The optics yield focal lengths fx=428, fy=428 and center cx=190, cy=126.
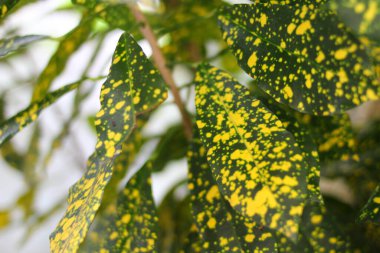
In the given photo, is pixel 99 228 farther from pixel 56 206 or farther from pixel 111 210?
pixel 56 206

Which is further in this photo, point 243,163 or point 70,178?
point 70,178

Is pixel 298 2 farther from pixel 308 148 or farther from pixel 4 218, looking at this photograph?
pixel 4 218

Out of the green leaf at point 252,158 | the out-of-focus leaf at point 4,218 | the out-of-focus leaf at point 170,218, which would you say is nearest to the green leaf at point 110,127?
the green leaf at point 252,158

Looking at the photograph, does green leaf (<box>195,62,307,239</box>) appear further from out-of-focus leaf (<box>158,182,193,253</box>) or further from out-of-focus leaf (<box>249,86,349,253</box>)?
out-of-focus leaf (<box>158,182,193,253</box>)

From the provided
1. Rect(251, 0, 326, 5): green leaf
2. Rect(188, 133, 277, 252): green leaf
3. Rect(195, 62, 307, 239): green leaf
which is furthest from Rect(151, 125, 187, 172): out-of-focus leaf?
Rect(251, 0, 326, 5): green leaf

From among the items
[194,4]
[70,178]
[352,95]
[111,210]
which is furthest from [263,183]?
[70,178]

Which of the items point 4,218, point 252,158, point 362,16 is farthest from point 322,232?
point 4,218

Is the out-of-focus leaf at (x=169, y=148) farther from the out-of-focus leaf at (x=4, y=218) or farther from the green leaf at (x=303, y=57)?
the out-of-focus leaf at (x=4, y=218)
